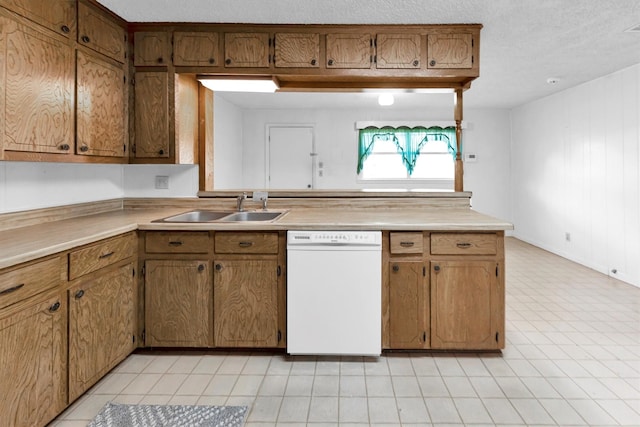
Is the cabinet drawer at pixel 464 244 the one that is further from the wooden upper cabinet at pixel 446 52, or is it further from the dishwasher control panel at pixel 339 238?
the wooden upper cabinet at pixel 446 52

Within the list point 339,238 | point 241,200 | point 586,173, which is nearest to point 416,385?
point 339,238

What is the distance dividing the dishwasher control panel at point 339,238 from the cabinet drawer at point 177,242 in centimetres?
58

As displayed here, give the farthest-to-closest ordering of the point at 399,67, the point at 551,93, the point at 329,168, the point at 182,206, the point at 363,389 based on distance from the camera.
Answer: the point at 329,168 → the point at 551,93 → the point at 182,206 → the point at 399,67 → the point at 363,389

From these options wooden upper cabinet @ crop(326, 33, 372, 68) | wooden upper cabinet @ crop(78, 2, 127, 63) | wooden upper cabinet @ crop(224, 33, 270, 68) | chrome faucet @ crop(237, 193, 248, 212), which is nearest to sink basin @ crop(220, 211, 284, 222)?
chrome faucet @ crop(237, 193, 248, 212)

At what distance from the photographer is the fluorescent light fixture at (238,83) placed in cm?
309

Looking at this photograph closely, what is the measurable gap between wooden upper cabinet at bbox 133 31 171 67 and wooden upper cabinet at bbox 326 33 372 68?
1.16m

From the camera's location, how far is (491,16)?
2.91 m

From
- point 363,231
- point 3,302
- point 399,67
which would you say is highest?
point 399,67

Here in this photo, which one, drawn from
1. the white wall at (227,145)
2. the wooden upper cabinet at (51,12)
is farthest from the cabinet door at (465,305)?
the white wall at (227,145)

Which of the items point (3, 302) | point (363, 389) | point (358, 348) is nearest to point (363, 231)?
point (358, 348)

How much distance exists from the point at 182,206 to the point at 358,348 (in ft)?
5.78

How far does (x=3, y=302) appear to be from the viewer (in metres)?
1.53

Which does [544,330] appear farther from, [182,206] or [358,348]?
[182,206]

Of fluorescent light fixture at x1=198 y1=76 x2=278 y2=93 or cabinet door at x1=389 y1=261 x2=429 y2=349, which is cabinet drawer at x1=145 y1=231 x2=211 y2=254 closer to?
cabinet door at x1=389 y1=261 x2=429 y2=349
